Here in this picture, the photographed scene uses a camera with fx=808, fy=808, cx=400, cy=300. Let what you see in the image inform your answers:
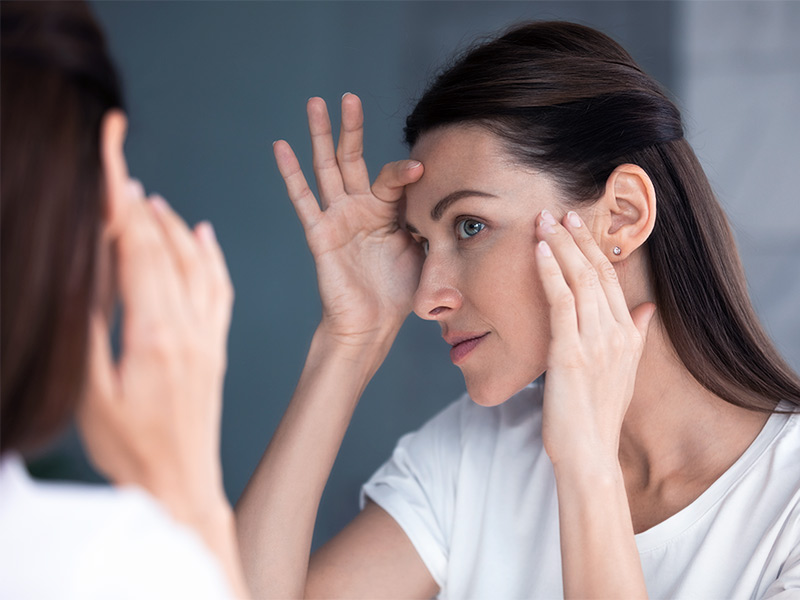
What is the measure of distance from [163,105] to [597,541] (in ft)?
7.58

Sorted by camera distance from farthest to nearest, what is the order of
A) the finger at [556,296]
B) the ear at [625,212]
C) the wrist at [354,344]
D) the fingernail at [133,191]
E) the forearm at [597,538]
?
the wrist at [354,344]
the ear at [625,212]
the finger at [556,296]
the forearm at [597,538]
the fingernail at [133,191]

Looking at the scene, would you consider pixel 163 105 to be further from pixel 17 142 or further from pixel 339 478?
pixel 17 142

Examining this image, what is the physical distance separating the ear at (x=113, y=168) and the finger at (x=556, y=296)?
628 millimetres

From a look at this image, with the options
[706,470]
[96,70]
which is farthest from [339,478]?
[96,70]

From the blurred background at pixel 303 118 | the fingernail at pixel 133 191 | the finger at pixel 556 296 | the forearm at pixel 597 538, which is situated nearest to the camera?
the fingernail at pixel 133 191

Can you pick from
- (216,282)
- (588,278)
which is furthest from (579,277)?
(216,282)

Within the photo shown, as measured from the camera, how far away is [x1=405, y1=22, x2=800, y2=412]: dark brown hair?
3.92 feet

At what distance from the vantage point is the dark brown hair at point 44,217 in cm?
56

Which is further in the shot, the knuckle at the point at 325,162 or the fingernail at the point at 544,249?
the knuckle at the point at 325,162

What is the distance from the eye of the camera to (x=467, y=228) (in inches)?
48.4

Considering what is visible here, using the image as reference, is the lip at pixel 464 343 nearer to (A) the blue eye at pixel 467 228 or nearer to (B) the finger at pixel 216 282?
(A) the blue eye at pixel 467 228

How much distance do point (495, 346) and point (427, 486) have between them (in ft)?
1.12

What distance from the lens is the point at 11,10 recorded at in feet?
2.00

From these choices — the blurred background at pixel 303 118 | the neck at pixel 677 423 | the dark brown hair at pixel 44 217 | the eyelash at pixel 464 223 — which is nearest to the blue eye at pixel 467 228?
the eyelash at pixel 464 223
